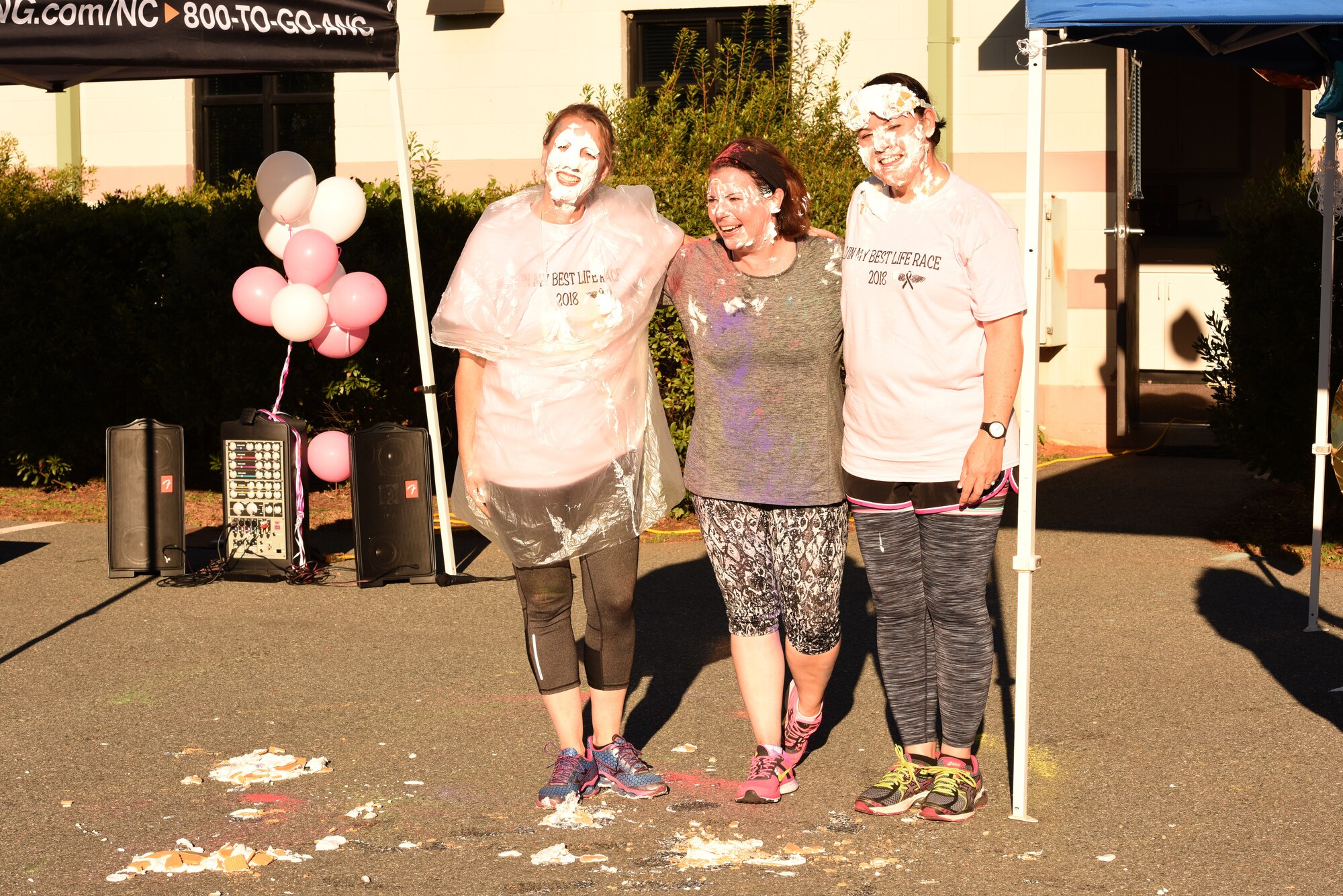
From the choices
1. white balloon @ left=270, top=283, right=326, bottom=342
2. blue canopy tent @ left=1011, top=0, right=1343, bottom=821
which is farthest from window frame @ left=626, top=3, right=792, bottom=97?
blue canopy tent @ left=1011, top=0, right=1343, bottom=821

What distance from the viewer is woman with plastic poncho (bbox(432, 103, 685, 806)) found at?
14.2 ft

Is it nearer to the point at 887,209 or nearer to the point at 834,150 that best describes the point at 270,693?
the point at 887,209

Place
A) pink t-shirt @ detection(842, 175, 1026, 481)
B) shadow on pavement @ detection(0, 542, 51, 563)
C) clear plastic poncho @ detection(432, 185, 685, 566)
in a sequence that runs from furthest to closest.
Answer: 1. shadow on pavement @ detection(0, 542, 51, 563)
2. clear plastic poncho @ detection(432, 185, 685, 566)
3. pink t-shirt @ detection(842, 175, 1026, 481)

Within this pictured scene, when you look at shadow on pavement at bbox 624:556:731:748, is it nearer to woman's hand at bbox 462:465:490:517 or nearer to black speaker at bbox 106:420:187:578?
woman's hand at bbox 462:465:490:517

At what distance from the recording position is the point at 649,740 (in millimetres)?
5152

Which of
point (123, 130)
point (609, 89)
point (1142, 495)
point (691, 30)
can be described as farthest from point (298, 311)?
point (123, 130)

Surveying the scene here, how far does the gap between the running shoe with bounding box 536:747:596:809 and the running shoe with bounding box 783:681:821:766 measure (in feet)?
1.97

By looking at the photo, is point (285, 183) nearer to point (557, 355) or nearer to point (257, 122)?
point (557, 355)

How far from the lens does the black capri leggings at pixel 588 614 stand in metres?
4.46

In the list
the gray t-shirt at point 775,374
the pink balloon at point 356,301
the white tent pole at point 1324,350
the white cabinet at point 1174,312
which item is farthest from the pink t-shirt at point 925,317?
the white cabinet at point 1174,312

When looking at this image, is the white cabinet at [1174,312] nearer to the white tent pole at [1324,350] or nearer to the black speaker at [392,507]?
the white tent pole at [1324,350]

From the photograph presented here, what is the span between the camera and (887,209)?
165 inches

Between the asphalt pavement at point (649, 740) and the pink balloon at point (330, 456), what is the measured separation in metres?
0.67

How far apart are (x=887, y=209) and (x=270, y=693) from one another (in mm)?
3055
